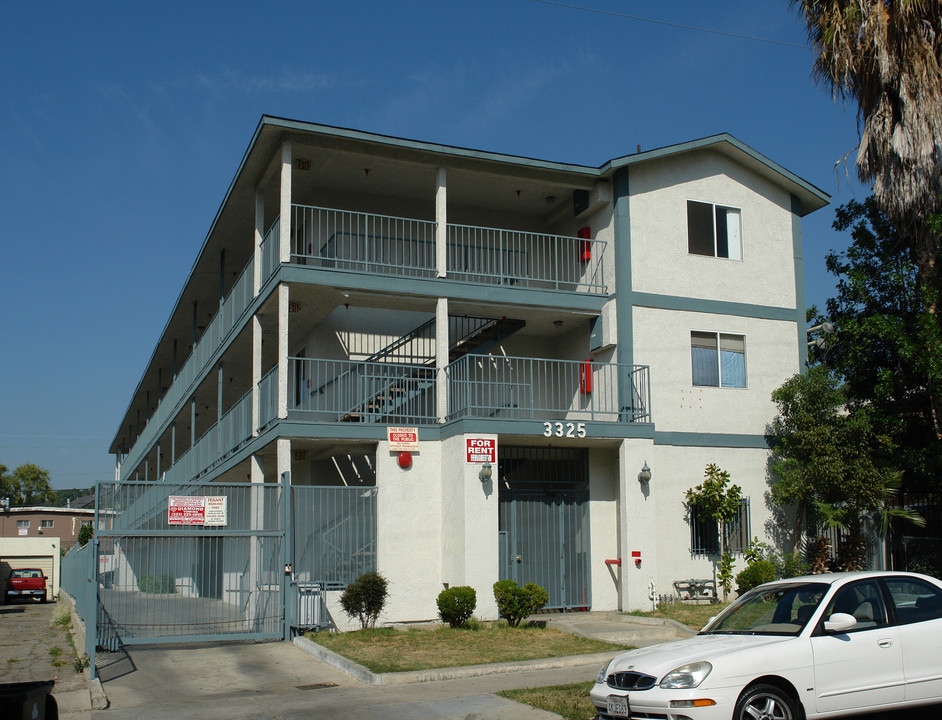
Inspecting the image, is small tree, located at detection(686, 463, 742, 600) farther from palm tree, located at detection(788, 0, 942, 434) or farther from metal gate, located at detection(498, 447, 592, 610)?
palm tree, located at detection(788, 0, 942, 434)

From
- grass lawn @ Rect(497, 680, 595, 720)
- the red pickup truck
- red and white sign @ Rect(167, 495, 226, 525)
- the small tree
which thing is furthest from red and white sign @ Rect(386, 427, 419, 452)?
the red pickup truck

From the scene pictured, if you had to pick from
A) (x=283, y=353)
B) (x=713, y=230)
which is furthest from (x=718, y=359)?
(x=283, y=353)

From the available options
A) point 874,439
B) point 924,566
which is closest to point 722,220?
point 874,439

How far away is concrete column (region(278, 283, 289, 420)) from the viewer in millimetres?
17438

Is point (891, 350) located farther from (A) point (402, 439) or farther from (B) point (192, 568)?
(B) point (192, 568)

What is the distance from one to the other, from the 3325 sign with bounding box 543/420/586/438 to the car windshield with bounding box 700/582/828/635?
8470mm

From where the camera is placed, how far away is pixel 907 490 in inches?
802

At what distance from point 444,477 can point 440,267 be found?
4.25m

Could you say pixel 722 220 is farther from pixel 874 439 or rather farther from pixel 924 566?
pixel 924 566

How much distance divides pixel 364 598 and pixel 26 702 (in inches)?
396

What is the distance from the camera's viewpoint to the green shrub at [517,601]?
16125 millimetres

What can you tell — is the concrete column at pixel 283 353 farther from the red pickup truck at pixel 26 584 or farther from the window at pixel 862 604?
the red pickup truck at pixel 26 584

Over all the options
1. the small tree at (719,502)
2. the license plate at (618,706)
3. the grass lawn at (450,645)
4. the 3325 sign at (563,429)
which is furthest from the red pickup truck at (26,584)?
the license plate at (618,706)

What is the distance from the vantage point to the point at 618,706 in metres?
8.04
